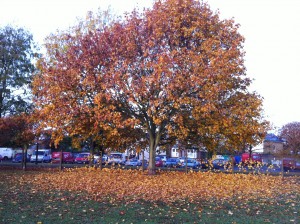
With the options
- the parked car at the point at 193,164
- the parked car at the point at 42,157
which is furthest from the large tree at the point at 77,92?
the parked car at the point at 42,157

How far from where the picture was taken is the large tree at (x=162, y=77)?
1952 cm

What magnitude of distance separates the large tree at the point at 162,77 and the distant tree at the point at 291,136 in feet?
135

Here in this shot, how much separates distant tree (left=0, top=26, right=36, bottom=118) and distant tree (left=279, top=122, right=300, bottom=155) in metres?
40.8

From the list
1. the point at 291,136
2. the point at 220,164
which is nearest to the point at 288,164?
the point at 220,164

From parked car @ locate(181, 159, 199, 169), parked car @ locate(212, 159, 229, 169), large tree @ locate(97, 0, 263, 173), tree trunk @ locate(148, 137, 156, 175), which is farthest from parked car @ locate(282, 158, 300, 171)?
tree trunk @ locate(148, 137, 156, 175)

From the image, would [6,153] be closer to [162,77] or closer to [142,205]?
[162,77]

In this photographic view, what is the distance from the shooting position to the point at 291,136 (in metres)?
62.0

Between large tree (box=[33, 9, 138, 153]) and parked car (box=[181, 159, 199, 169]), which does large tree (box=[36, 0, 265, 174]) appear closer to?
large tree (box=[33, 9, 138, 153])

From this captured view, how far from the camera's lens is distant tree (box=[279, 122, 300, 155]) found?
197 feet

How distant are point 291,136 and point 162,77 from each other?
48.3 meters

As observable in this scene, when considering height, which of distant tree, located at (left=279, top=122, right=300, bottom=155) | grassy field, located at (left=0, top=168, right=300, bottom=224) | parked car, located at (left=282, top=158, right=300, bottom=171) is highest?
distant tree, located at (left=279, top=122, right=300, bottom=155)

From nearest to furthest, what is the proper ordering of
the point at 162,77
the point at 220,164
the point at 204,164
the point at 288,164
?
the point at 162,77 → the point at 220,164 → the point at 204,164 → the point at 288,164

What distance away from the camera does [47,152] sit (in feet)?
167

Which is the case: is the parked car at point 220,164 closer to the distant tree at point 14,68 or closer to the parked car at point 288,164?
the parked car at point 288,164
